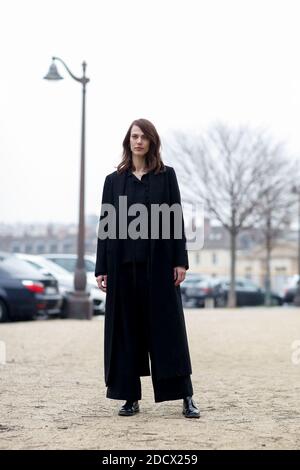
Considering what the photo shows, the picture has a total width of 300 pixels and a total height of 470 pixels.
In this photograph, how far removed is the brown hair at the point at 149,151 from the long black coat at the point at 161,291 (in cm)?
5

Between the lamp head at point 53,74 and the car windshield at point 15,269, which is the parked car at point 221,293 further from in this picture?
the car windshield at point 15,269

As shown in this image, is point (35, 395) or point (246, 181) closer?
point (35, 395)

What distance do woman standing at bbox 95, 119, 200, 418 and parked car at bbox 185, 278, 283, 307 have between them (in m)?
28.5

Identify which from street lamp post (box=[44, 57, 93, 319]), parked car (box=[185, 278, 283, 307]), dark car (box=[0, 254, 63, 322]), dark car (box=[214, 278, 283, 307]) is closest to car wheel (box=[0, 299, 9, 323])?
dark car (box=[0, 254, 63, 322])

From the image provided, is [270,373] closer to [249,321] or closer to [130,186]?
[130,186]

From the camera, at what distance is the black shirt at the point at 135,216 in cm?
632

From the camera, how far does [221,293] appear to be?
37.2 metres

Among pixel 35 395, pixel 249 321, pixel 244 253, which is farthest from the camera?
pixel 244 253

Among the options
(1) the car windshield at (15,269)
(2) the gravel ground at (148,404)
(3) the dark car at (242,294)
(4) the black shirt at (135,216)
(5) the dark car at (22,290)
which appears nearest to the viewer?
(2) the gravel ground at (148,404)

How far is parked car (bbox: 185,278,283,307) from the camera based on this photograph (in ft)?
115

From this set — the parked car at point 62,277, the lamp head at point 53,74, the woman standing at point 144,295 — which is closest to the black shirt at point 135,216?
the woman standing at point 144,295

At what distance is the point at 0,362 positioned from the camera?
10.1 meters
